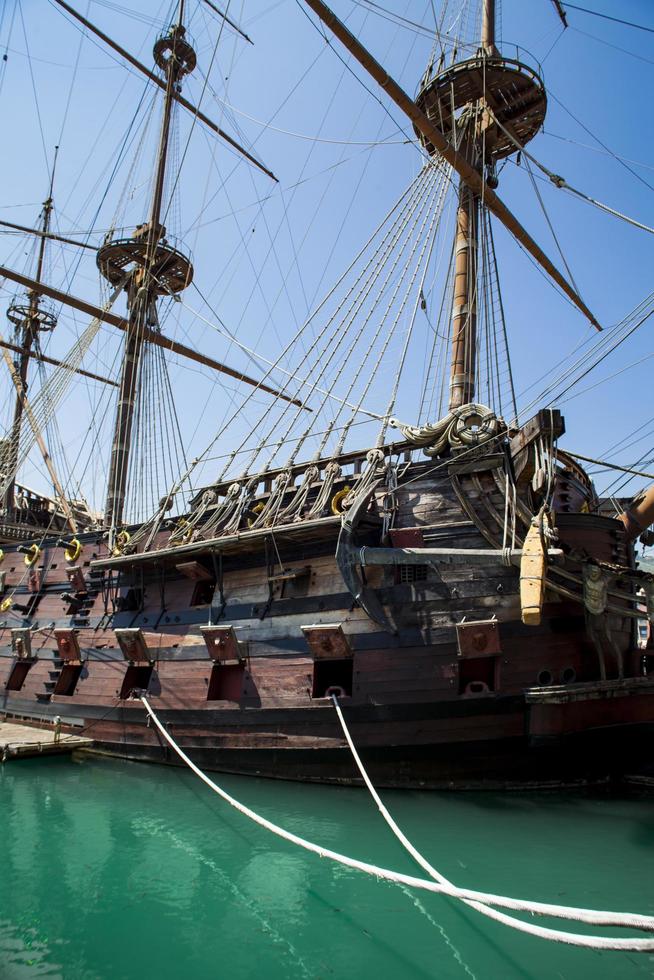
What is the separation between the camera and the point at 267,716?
10.7m

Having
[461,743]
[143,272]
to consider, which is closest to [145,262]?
[143,272]

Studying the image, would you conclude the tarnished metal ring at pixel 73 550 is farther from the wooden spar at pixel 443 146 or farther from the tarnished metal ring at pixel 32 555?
the wooden spar at pixel 443 146

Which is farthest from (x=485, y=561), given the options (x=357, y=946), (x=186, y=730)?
(x=186, y=730)

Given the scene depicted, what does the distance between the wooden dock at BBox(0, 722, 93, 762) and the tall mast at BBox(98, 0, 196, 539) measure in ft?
27.0

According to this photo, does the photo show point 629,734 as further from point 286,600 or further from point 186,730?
point 186,730

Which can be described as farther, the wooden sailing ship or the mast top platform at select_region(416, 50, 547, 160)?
the mast top platform at select_region(416, 50, 547, 160)

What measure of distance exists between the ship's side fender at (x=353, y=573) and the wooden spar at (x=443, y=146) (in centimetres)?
857

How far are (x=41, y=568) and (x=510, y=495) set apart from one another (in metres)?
12.9

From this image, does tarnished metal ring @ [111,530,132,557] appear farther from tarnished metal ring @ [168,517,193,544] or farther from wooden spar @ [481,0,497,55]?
wooden spar @ [481,0,497,55]

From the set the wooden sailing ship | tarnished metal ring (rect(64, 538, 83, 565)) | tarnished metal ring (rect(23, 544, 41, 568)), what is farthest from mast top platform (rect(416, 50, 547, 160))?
tarnished metal ring (rect(23, 544, 41, 568))

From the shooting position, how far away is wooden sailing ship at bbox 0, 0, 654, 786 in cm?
958

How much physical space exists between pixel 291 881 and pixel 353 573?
426 centimetres

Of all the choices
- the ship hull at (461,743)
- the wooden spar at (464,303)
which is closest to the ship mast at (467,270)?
the wooden spar at (464,303)

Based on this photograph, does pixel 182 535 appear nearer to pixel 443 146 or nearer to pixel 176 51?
pixel 443 146
